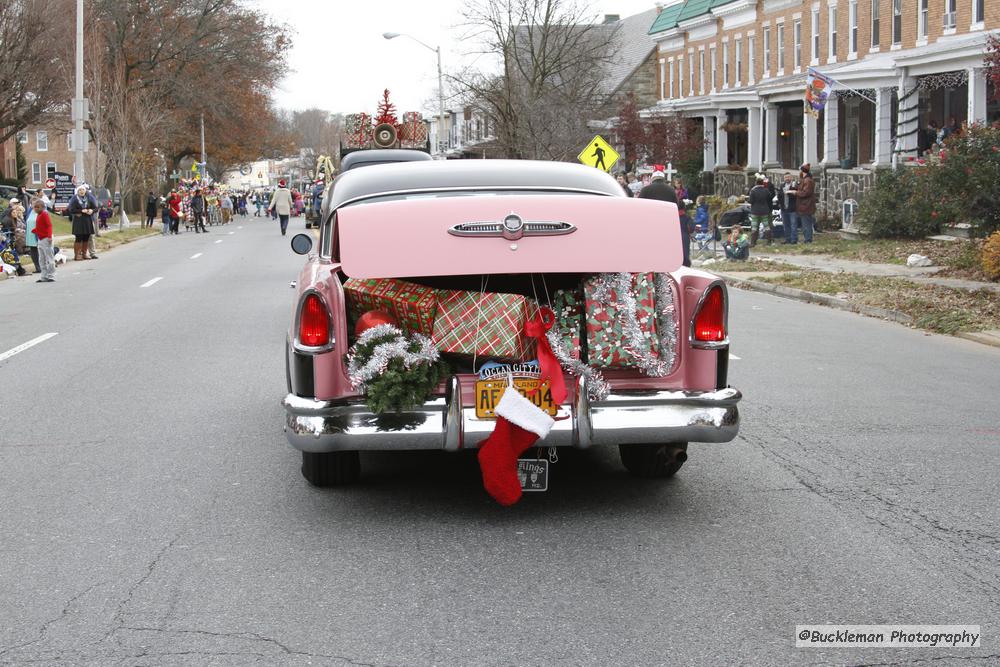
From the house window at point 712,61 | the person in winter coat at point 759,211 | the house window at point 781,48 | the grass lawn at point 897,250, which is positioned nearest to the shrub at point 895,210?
the grass lawn at point 897,250

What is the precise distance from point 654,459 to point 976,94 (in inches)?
863

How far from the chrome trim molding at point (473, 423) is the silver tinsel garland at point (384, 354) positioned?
139mm

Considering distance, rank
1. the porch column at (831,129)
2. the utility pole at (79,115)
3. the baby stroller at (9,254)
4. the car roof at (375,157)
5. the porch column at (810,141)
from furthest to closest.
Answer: the utility pole at (79,115) → the porch column at (810,141) → the porch column at (831,129) → the baby stroller at (9,254) → the car roof at (375,157)

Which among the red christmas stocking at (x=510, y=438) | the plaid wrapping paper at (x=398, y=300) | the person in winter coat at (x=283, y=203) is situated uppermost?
the person in winter coat at (x=283, y=203)

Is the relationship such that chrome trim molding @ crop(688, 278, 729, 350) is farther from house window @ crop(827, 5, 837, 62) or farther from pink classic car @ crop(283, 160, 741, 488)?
house window @ crop(827, 5, 837, 62)

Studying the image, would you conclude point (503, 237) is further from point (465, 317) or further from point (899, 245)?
point (899, 245)

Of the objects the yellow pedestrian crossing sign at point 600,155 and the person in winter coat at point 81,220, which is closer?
the yellow pedestrian crossing sign at point 600,155

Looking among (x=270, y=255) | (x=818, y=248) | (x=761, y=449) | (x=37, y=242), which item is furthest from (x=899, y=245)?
(x=761, y=449)

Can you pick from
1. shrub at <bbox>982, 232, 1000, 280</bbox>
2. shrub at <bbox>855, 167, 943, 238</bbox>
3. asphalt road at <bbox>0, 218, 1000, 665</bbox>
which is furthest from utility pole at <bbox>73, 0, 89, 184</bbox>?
asphalt road at <bbox>0, 218, 1000, 665</bbox>

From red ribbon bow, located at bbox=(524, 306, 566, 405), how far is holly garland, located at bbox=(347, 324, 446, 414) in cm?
46

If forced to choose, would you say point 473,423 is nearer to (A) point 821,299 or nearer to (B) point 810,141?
(A) point 821,299

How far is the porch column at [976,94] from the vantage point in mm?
25844

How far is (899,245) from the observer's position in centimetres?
2548

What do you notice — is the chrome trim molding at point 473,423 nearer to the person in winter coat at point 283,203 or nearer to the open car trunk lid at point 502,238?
the open car trunk lid at point 502,238
